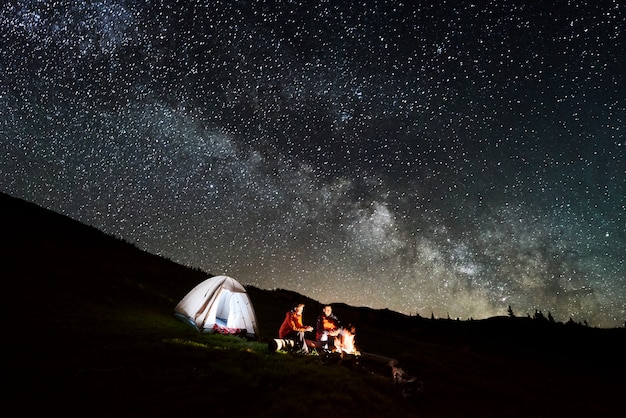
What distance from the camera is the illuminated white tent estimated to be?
55.8 feet

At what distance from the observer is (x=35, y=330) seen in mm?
11492

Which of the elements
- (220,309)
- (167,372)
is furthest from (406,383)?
(220,309)

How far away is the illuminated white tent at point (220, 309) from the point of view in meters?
17.0

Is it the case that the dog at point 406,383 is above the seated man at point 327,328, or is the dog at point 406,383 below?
below

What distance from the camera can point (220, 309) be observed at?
19.2 metres

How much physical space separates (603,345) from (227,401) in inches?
2880

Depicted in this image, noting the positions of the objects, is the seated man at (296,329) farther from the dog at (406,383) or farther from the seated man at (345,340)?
the dog at (406,383)

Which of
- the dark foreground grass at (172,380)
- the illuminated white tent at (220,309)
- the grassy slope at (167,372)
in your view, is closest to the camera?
the dark foreground grass at (172,380)

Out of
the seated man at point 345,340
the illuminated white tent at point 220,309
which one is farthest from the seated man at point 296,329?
the illuminated white tent at point 220,309

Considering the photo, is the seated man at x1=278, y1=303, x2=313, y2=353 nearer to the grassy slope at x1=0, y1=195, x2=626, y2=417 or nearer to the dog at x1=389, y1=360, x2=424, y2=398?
the grassy slope at x1=0, y1=195, x2=626, y2=417

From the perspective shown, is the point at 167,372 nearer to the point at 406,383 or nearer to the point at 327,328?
the point at 327,328

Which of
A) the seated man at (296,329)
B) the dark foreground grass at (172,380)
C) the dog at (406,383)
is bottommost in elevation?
the dark foreground grass at (172,380)

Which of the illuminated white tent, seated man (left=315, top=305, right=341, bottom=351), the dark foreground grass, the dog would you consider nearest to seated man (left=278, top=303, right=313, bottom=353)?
seated man (left=315, top=305, right=341, bottom=351)

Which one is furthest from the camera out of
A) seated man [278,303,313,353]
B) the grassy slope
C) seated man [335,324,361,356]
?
seated man [278,303,313,353]
